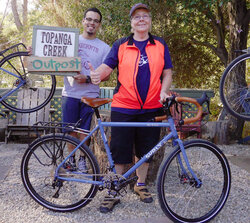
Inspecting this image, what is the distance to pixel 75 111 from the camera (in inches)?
136

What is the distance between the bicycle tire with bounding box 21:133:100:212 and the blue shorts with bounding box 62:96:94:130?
0.46m

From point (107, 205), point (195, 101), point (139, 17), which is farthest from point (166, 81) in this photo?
point (107, 205)

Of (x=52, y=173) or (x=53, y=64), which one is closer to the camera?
(x=53, y=64)

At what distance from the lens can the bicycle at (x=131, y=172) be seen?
9.22 ft

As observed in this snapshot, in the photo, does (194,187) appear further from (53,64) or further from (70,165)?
(53,64)

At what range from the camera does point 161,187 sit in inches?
107

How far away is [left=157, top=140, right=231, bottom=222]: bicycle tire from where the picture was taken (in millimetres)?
2787

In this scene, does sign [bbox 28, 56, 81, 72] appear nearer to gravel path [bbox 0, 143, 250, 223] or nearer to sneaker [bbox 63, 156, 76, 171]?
sneaker [bbox 63, 156, 76, 171]

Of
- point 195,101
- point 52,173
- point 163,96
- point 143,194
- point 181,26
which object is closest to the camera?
point 195,101

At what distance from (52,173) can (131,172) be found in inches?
31.2

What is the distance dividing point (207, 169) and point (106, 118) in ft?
4.42

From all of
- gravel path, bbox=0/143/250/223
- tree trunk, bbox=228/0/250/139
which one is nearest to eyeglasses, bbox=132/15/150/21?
gravel path, bbox=0/143/250/223

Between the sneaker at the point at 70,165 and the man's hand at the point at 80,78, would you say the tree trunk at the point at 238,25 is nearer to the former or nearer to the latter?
the man's hand at the point at 80,78

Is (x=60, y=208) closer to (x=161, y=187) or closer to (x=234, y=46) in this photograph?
(x=161, y=187)
